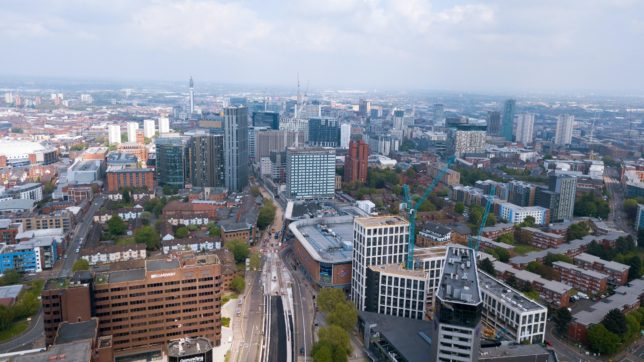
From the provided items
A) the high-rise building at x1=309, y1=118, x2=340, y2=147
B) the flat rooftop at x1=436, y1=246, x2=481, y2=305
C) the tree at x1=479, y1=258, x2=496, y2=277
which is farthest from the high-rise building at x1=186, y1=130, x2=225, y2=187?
the flat rooftop at x1=436, y1=246, x2=481, y2=305

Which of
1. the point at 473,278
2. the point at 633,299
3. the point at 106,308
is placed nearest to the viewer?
the point at 473,278

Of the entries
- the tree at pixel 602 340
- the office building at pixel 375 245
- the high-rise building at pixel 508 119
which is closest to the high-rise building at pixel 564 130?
the high-rise building at pixel 508 119

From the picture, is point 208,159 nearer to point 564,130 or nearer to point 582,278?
point 582,278

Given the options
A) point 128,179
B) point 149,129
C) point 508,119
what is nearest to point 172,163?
point 128,179

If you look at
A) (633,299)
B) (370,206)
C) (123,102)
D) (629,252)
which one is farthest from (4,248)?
(123,102)

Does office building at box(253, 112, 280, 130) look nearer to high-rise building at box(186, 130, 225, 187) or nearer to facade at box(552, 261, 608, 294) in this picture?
high-rise building at box(186, 130, 225, 187)

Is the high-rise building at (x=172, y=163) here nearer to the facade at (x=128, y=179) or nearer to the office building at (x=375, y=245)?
the facade at (x=128, y=179)

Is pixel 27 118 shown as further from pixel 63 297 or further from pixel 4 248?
pixel 63 297

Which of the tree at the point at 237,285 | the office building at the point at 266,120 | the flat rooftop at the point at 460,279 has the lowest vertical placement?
the tree at the point at 237,285
